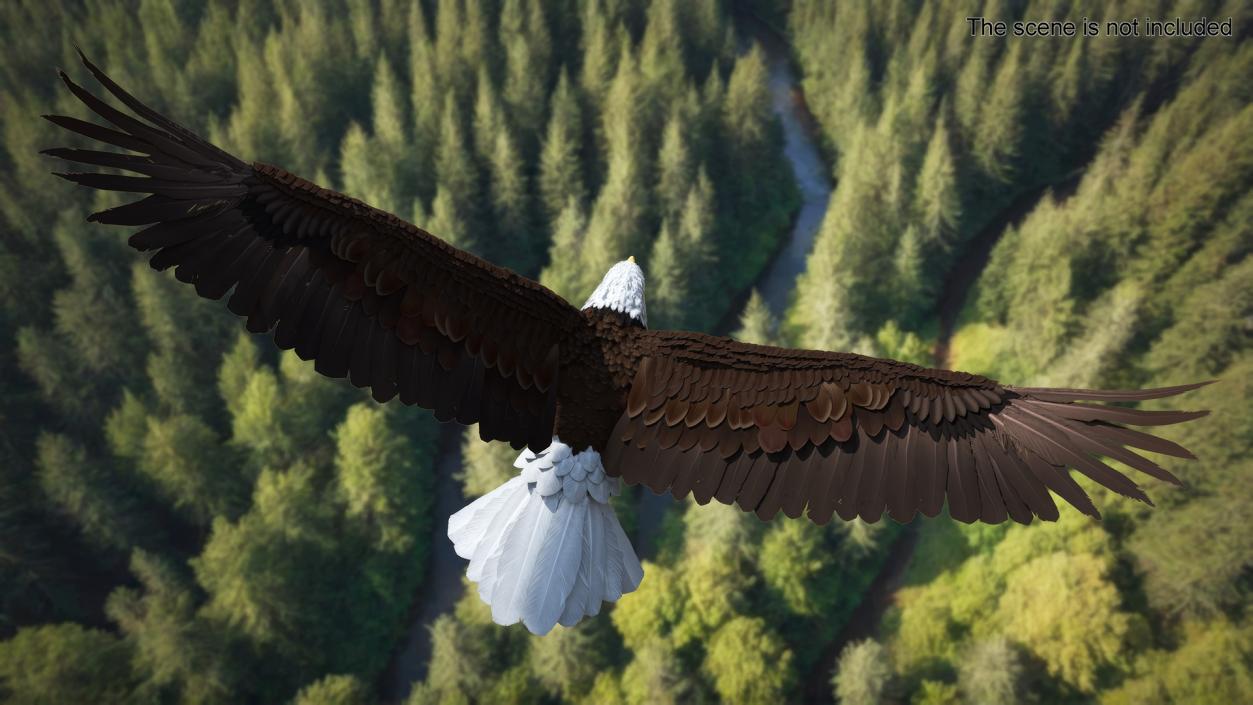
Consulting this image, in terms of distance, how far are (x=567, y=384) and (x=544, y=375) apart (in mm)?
314

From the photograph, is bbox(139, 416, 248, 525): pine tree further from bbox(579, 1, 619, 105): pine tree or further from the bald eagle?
the bald eagle

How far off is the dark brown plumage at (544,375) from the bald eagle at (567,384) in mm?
19

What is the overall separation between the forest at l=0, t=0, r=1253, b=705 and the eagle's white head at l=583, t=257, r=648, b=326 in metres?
26.8

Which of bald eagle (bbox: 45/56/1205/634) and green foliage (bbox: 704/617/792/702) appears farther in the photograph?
green foliage (bbox: 704/617/792/702)

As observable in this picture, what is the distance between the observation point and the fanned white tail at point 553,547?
936 cm

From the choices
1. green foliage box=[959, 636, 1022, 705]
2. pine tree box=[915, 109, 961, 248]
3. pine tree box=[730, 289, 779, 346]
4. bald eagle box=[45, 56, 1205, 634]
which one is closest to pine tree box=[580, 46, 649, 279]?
pine tree box=[730, 289, 779, 346]

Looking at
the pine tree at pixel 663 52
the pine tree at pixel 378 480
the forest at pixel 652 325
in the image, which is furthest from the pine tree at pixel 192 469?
the pine tree at pixel 663 52

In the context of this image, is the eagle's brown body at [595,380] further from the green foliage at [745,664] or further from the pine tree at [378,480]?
the pine tree at [378,480]

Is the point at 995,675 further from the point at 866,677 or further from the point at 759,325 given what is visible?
the point at 759,325

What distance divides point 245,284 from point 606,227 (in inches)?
1465

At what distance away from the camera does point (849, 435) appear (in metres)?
8.77

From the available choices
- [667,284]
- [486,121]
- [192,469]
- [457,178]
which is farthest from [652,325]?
[192,469]

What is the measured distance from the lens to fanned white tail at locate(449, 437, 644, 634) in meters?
9.36

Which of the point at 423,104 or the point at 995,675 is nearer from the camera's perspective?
the point at 995,675
